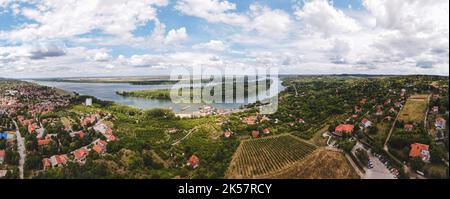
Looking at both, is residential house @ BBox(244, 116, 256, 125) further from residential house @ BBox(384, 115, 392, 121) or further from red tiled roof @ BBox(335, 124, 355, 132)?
residential house @ BBox(384, 115, 392, 121)

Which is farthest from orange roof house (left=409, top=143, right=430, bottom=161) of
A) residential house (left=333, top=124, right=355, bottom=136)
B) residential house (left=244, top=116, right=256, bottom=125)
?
residential house (left=244, top=116, right=256, bottom=125)

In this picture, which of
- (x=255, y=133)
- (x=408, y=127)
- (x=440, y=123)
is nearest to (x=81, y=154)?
(x=255, y=133)

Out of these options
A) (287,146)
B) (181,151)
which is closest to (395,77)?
(287,146)

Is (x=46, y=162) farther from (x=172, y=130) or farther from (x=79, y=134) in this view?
(x=172, y=130)

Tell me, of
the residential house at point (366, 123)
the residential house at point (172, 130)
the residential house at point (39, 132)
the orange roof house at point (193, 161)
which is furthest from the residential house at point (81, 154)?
the residential house at point (366, 123)

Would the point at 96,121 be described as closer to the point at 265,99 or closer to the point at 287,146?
the point at 287,146
